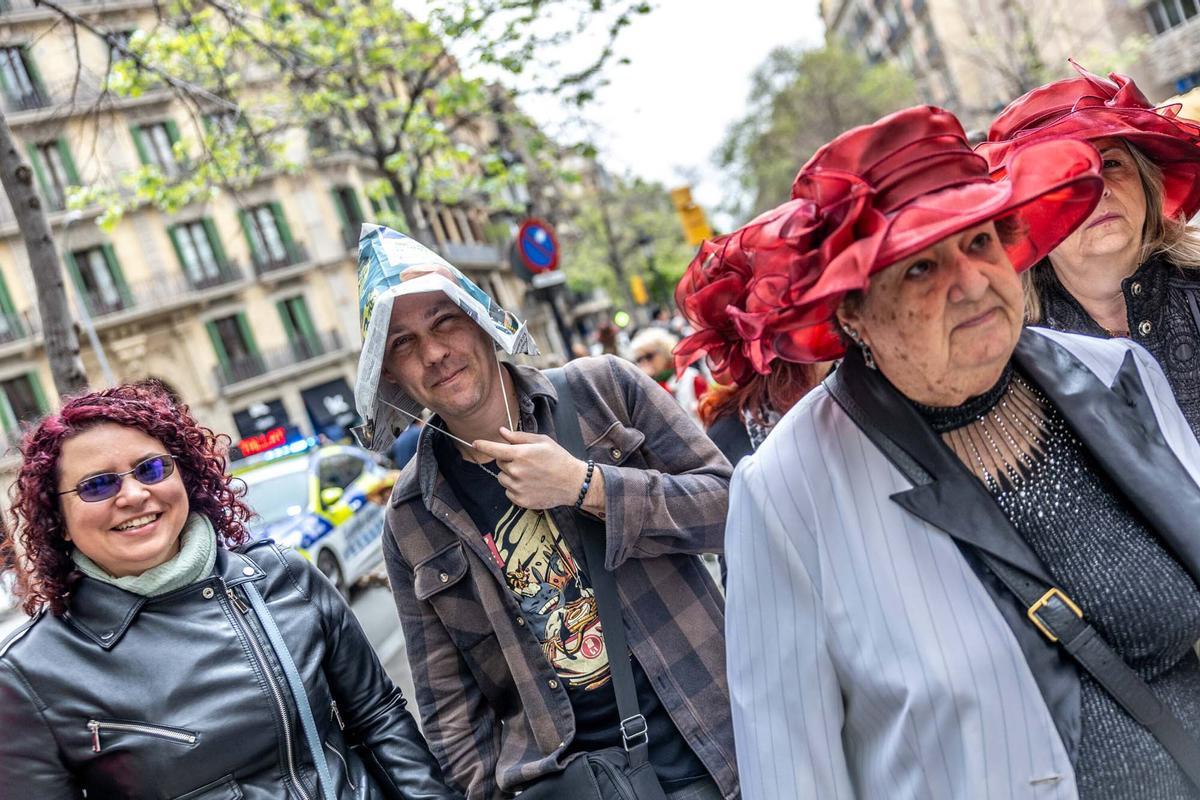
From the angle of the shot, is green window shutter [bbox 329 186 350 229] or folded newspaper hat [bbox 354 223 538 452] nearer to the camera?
folded newspaper hat [bbox 354 223 538 452]

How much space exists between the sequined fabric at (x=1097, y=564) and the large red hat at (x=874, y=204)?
37 cm

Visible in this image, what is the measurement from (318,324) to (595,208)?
510 inches

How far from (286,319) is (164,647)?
1391 inches

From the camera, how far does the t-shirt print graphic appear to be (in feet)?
7.40

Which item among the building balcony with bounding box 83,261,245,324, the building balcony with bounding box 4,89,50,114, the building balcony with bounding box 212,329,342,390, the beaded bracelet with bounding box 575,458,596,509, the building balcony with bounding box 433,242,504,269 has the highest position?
the building balcony with bounding box 4,89,50,114

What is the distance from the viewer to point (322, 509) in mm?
9367

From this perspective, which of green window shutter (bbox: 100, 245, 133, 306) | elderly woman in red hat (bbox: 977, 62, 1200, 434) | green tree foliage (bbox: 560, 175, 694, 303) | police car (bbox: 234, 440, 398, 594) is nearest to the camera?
elderly woman in red hat (bbox: 977, 62, 1200, 434)

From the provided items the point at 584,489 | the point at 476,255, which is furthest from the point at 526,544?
the point at 476,255

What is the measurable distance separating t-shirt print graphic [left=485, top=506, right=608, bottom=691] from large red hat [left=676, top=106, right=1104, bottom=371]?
0.85 metres

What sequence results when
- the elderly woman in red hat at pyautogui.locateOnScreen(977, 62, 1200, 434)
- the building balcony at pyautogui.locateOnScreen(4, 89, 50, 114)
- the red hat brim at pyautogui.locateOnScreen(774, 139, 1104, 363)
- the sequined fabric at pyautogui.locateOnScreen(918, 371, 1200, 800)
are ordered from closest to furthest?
1. the red hat brim at pyautogui.locateOnScreen(774, 139, 1104, 363)
2. the sequined fabric at pyautogui.locateOnScreen(918, 371, 1200, 800)
3. the elderly woman in red hat at pyautogui.locateOnScreen(977, 62, 1200, 434)
4. the building balcony at pyautogui.locateOnScreen(4, 89, 50, 114)

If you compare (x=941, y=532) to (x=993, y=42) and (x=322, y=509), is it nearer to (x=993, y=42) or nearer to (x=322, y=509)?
(x=322, y=509)

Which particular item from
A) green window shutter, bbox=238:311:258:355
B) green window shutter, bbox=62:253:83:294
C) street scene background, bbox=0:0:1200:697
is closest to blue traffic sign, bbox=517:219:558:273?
street scene background, bbox=0:0:1200:697

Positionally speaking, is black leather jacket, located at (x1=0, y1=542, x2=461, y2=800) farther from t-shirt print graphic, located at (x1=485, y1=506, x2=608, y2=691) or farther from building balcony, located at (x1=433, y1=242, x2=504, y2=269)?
building balcony, located at (x1=433, y1=242, x2=504, y2=269)

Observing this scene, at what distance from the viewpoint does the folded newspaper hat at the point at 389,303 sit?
2191 millimetres
